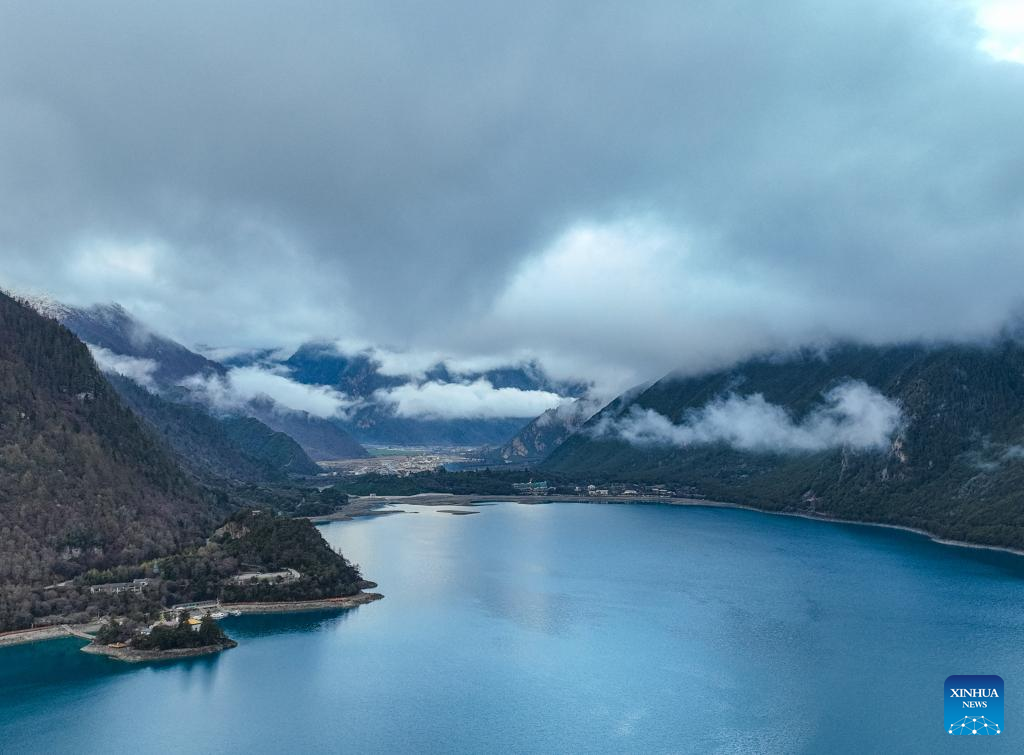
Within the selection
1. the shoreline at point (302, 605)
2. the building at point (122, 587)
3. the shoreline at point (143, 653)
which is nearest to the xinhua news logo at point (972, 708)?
the shoreline at point (143, 653)

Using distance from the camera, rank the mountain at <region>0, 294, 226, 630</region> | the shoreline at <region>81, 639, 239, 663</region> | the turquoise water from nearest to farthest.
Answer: the turquoise water, the shoreline at <region>81, 639, 239, 663</region>, the mountain at <region>0, 294, 226, 630</region>

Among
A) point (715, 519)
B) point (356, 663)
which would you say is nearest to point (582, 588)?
point (356, 663)

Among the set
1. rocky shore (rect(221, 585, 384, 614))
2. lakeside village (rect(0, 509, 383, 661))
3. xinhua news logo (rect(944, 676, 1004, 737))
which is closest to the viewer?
xinhua news logo (rect(944, 676, 1004, 737))

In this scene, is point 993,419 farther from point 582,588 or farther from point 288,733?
point 288,733

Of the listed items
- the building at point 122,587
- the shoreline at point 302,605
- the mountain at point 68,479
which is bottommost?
the shoreline at point 302,605

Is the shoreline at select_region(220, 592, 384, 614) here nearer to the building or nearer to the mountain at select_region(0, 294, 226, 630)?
the building

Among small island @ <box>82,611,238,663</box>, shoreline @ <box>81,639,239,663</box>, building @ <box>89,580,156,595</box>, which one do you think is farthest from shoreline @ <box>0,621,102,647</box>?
building @ <box>89,580,156,595</box>

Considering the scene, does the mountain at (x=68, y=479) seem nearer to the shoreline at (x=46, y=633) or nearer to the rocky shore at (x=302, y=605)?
the shoreline at (x=46, y=633)

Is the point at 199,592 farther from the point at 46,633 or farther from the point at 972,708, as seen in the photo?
the point at 972,708
